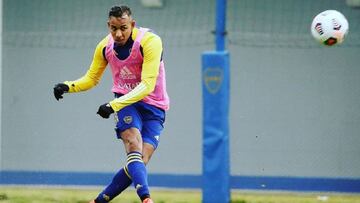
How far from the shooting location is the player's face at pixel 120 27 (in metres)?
8.20

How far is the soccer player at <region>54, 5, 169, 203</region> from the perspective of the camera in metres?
8.18

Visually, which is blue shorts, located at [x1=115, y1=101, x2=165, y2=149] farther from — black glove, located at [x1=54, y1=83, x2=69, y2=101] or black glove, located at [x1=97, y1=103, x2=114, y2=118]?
black glove, located at [x1=54, y1=83, x2=69, y2=101]

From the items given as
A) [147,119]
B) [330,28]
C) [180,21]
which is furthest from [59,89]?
[180,21]

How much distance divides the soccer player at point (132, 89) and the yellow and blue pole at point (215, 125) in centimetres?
40

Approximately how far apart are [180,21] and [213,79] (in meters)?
5.32

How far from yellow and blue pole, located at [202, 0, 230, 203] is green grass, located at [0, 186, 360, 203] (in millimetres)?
1658

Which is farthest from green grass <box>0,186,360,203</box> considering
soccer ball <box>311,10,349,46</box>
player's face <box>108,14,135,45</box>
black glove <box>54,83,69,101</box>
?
player's face <box>108,14,135,45</box>

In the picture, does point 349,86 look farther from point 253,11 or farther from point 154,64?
point 154,64

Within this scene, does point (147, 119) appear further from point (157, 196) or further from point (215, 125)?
point (157, 196)

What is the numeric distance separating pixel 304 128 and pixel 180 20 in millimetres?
2317

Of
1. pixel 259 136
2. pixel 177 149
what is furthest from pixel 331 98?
pixel 177 149

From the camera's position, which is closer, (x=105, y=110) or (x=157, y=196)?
(x=105, y=110)

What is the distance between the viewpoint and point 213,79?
28.0 ft

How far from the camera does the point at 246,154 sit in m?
13.2
